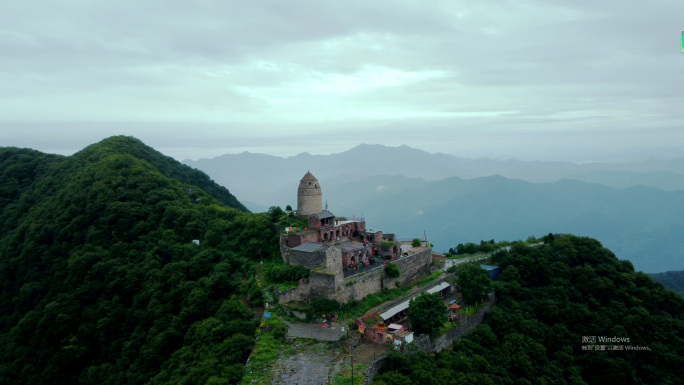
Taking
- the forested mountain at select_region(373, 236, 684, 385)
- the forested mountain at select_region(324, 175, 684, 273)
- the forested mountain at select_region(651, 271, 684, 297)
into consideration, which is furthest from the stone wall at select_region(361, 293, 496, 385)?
the forested mountain at select_region(324, 175, 684, 273)

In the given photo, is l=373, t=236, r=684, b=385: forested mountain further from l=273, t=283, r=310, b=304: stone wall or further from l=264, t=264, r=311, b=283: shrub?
l=264, t=264, r=311, b=283: shrub

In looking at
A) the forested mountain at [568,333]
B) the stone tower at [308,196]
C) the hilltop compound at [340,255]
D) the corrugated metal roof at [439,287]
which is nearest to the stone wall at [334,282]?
the hilltop compound at [340,255]

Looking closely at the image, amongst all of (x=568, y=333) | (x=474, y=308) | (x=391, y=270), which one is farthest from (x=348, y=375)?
(x=568, y=333)

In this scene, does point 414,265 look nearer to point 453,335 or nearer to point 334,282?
point 453,335

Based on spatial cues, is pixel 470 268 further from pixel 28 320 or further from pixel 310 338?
pixel 28 320

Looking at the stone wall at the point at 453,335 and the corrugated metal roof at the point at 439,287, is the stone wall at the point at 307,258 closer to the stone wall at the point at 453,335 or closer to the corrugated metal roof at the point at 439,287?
the stone wall at the point at 453,335
